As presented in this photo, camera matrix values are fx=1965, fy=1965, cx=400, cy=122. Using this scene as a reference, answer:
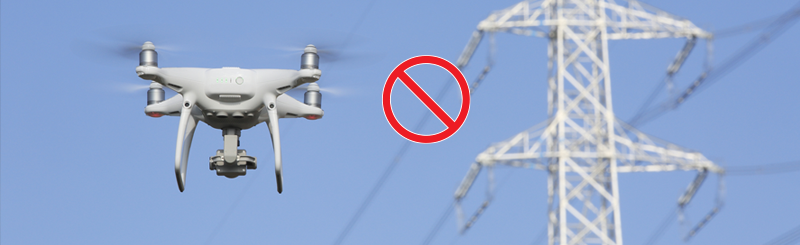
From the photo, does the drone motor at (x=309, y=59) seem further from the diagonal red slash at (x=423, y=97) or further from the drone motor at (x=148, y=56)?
the diagonal red slash at (x=423, y=97)

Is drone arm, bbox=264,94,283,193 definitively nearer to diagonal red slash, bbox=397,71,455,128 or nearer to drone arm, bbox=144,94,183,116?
drone arm, bbox=144,94,183,116

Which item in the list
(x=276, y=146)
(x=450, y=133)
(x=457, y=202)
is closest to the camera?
(x=276, y=146)

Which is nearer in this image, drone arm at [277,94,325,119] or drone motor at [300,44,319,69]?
drone motor at [300,44,319,69]

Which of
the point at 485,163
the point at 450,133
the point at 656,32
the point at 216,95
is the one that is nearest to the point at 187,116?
the point at 216,95

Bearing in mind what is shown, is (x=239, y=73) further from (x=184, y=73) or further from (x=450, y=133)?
(x=450, y=133)

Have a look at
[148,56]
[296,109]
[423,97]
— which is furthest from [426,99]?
[148,56]

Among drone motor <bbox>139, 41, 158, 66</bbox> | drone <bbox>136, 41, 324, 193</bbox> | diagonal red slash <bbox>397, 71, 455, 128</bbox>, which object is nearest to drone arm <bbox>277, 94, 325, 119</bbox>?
drone <bbox>136, 41, 324, 193</bbox>

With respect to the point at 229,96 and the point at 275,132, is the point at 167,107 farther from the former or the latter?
the point at 275,132

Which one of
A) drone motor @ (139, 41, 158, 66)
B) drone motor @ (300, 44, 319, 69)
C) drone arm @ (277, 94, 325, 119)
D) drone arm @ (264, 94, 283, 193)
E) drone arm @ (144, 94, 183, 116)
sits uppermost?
→ drone motor @ (139, 41, 158, 66)
